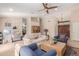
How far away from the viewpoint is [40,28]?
1.71 m

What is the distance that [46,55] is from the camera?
1665 millimetres

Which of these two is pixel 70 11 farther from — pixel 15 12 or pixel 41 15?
pixel 15 12

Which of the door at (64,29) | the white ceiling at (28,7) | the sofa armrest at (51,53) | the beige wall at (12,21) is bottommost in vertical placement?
the sofa armrest at (51,53)

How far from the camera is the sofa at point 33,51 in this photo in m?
1.68

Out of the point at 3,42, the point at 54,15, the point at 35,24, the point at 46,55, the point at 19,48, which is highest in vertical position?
the point at 54,15

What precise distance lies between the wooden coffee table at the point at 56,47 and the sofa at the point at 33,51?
0.17 feet

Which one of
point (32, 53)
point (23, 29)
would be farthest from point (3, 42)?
point (32, 53)

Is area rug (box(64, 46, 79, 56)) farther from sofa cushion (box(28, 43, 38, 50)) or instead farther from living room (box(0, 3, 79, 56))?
sofa cushion (box(28, 43, 38, 50))

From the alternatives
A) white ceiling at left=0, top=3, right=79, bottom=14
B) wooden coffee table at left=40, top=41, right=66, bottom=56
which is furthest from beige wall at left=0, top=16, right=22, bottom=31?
wooden coffee table at left=40, top=41, right=66, bottom=56

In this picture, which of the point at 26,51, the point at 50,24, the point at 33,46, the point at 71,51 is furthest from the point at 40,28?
the point at 71,51

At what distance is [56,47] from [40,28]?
40 centimetres

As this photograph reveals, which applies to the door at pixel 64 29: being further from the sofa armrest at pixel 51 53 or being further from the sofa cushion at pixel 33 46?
the sofa cushion at pixel 33 46

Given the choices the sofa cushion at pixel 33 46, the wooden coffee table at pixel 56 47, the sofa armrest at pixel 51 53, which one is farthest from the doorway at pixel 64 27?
the sofa cushion at pixel 33 46

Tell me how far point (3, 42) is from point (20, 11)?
0.56 meters
